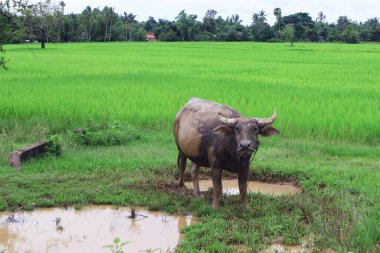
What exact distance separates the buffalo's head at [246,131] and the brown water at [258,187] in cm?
122

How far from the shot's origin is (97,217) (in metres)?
4.57

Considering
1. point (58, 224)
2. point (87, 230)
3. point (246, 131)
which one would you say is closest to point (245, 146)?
point (246, 131)

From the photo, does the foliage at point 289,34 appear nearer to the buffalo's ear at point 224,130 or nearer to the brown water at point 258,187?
the brown water at point 258,187

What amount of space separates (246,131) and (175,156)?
2712 mm

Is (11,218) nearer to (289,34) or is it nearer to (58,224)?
(58,224)

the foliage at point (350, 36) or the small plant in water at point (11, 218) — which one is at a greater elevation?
the foliage at point (350, 36)

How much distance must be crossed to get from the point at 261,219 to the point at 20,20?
14.5 feet

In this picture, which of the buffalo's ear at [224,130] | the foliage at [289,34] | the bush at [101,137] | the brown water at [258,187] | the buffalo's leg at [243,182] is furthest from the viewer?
the foliage at [289,34]

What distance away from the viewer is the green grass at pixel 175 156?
4.04 m

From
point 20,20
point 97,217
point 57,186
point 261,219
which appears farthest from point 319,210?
point 20,20

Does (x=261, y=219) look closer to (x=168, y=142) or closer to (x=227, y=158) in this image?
(x=227, y=158)

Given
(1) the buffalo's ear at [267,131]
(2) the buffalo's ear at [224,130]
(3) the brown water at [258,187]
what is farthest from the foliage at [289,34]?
(2) the buffalo's ear at [224,130]

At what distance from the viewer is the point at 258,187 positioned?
5.72m

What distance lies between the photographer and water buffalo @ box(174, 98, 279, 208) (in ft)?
13.8
